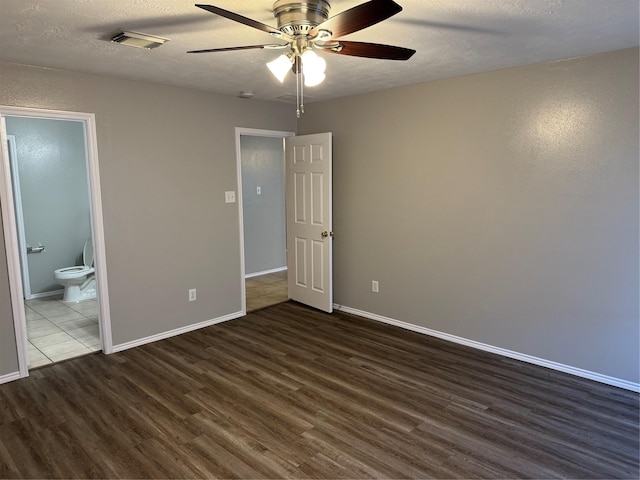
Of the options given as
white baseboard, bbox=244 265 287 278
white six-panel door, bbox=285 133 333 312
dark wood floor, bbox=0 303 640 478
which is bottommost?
dark wood floor, bbox=0 303 640 478

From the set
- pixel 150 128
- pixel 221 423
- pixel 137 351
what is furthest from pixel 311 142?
pixel 221 423

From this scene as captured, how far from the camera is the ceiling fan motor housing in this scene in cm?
194

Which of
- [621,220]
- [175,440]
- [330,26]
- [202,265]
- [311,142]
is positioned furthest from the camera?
[311,142]

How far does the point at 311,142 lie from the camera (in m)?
4.66

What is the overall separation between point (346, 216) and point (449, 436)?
8.58ft

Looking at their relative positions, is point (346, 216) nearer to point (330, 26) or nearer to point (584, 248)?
point (584, 248)

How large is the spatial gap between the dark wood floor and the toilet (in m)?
1.98

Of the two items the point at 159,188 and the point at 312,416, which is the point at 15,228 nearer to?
the point at 159,188

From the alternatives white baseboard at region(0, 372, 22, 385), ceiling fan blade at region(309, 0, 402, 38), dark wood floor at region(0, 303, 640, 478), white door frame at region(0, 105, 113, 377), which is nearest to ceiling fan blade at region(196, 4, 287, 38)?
ceiling fan blade at region(309, 0, 402, 38)

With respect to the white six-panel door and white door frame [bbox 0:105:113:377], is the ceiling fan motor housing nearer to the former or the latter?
white door frame [bbox 0:105:113:377]

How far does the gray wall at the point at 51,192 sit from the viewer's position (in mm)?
5250

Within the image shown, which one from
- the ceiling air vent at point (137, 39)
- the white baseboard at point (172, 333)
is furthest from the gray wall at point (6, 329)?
the ceiling air vent at point (137, 39)

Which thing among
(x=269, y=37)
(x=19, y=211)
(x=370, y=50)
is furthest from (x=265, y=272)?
(x=370, y=50)

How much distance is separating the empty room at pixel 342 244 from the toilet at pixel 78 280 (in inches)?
8.2
